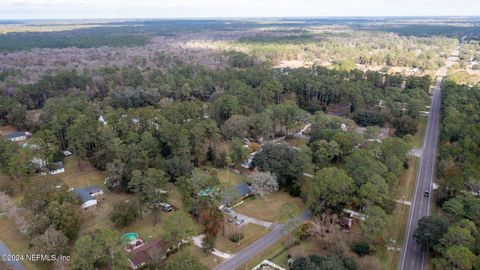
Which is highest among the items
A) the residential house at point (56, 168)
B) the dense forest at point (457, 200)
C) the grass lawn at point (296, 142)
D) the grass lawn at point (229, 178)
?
the dense forest at point (457, 200)

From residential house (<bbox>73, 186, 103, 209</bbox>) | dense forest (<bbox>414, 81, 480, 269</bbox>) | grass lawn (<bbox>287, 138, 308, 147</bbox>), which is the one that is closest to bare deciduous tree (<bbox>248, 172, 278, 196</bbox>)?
dense forest (<bbox>414, 81, 480, 269</bbox>)

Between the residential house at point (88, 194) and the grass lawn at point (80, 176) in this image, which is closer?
the residential house at point (88, 194)

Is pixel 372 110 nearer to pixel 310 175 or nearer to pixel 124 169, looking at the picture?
pixel 310 175

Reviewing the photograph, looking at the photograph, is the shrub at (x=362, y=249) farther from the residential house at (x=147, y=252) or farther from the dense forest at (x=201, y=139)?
the residential house at (x=147, y=252)

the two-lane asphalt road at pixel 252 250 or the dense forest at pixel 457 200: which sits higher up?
the dense forest at pixel 457 200

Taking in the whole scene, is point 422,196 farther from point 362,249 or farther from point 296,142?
point 296,142

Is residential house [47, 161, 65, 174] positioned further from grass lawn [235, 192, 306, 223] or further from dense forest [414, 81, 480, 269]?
dense forest [414, 81, 480, 269]

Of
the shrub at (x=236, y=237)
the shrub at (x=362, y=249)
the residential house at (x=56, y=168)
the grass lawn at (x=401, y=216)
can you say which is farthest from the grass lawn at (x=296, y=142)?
the residential house at (x=56, y=168)
